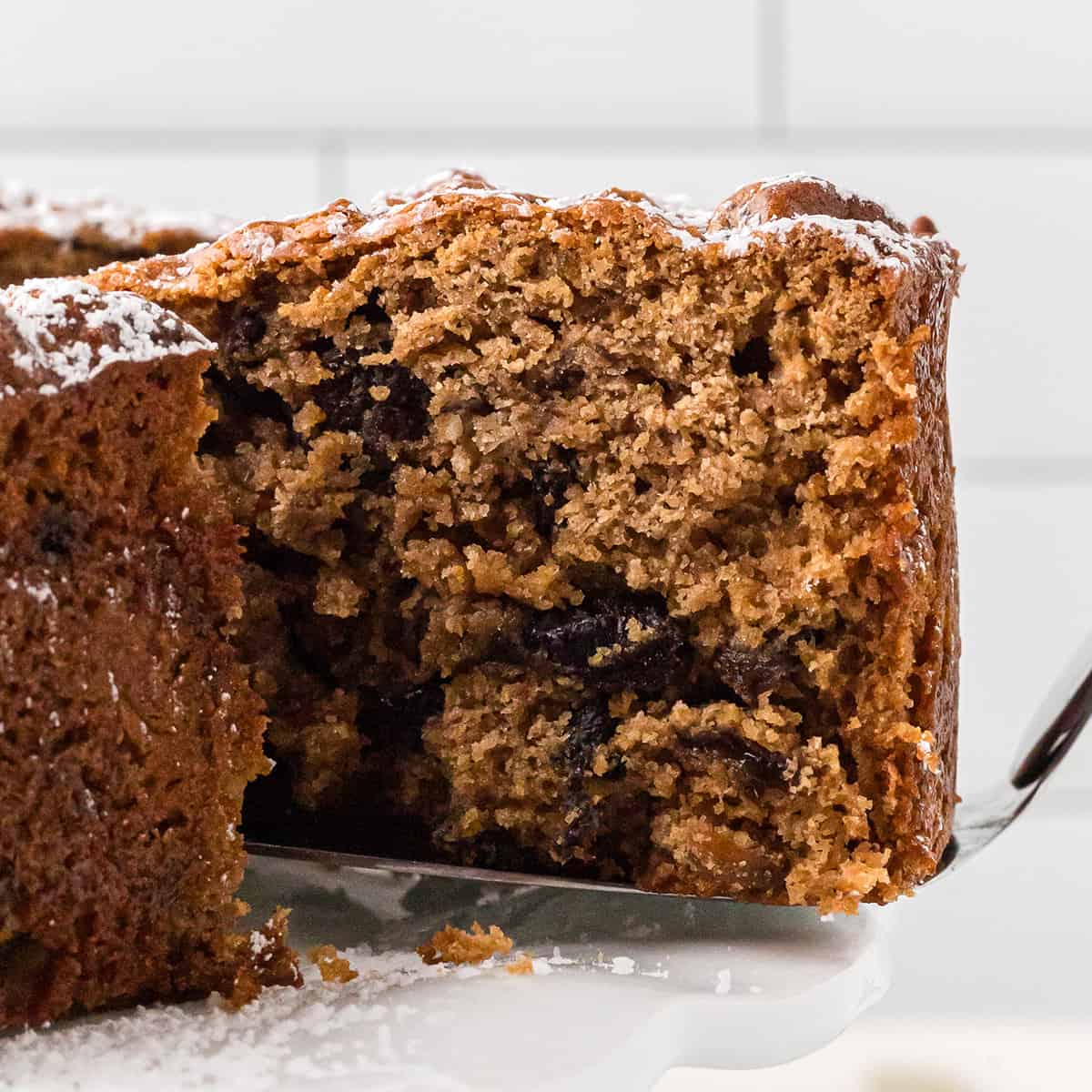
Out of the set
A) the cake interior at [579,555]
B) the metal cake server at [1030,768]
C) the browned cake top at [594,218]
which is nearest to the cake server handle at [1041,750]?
the metal cake server at [1030,768]

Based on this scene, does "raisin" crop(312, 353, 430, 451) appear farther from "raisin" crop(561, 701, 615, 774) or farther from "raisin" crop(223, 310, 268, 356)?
"raisin" crop(561, 701, 615, 774)

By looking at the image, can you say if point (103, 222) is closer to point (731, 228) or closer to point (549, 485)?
point (549, 485)

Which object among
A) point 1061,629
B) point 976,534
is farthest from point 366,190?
point 1061,629

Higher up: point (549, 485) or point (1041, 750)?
point (549, 485)

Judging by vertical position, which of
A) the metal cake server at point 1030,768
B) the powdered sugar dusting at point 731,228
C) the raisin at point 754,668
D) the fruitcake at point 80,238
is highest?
the powdered sugar dusting at point 731,228

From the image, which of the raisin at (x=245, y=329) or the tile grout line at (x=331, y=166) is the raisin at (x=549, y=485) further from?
the tile grout line at (x=331, y=166)

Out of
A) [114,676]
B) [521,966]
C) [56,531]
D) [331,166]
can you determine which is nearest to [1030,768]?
[521,966]
